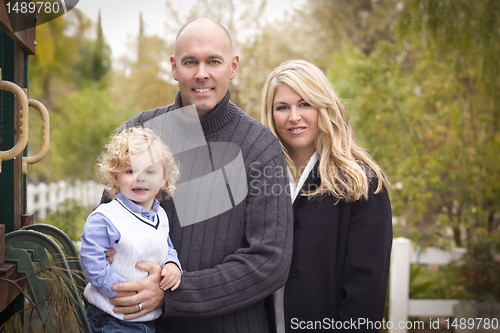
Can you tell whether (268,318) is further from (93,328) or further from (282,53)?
(282,53)

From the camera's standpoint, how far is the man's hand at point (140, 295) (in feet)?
→ 4.81

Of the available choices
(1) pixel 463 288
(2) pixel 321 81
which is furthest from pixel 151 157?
(1) pixel 463 288

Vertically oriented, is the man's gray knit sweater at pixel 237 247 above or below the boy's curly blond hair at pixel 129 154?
below

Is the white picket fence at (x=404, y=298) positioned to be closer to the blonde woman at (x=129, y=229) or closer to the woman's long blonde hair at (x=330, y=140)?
the woman's long blonde hair at (x=330, y=140)

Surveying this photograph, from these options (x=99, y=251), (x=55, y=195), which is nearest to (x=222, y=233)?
(x=99, y=251)

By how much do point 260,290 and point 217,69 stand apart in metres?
0.93

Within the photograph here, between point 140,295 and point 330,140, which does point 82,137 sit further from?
point 140,295

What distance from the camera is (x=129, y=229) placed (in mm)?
1518

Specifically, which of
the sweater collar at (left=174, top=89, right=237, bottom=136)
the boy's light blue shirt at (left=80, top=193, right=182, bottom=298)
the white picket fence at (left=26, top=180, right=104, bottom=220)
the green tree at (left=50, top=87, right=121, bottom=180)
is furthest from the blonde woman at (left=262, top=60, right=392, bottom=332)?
the green tree at (left=50, top=87, right=121, bottom=180)

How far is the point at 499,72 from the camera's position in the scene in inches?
164

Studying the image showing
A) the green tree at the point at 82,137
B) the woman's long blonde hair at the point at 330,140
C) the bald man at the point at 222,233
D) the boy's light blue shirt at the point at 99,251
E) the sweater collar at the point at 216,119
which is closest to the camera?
the boy's light blue shirt at the point at 99,251

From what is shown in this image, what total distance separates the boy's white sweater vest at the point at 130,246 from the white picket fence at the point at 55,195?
6062 mm

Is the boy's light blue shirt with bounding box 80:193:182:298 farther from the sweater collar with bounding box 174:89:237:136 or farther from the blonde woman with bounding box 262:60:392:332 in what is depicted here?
the blonde woman with bounding box 262:60:392:332

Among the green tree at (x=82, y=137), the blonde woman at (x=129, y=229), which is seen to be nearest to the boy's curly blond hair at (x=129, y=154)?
the blonde woman at (x=129, y=229)
